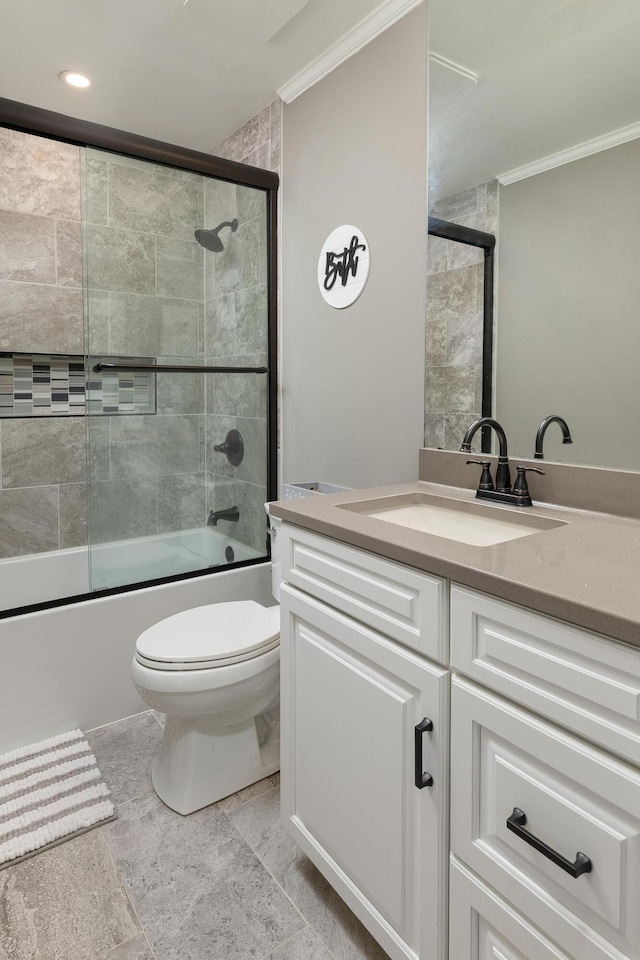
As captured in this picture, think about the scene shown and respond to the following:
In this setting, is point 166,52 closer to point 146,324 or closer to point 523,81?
point 146,324

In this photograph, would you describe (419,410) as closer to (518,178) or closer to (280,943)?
(518,178)

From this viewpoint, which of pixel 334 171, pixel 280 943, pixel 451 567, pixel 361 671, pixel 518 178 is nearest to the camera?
pixel 451 567

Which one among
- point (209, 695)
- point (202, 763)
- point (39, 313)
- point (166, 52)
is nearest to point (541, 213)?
point (209, 695)

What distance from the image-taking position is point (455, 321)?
1.71 metres

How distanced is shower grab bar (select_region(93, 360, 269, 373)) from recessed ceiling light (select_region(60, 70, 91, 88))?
48.7 inches

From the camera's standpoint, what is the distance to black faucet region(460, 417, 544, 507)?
1.43m

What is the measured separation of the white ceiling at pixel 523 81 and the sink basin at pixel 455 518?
0.90 meters

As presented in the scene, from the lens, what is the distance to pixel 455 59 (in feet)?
5.43

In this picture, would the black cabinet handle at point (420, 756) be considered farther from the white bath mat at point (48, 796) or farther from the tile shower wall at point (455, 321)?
the white bath mat at point (48, 796)

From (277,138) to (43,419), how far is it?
168cm

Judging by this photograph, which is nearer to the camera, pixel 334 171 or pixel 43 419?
pixel 334 171

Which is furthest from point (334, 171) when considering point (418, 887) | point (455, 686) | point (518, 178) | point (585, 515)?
point (418, 887)

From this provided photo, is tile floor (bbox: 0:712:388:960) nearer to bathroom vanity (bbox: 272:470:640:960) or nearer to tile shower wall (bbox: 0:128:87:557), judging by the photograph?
bathroom vanity (bbox: 272:470:640:960)

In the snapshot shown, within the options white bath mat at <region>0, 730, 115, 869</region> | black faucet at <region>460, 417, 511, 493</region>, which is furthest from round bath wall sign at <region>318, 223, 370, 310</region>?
white bath mat at <region>0, 730, 115, 869</region>
